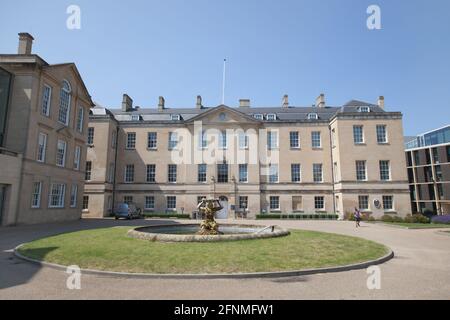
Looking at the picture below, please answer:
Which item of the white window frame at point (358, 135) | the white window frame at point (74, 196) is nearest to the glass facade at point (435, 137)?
the white window frame at point (358, 135)

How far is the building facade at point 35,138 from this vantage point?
21047mm

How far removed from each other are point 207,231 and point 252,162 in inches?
842

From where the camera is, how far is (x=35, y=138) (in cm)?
2280

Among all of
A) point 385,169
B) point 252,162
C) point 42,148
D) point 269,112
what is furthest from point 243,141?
point 42,148

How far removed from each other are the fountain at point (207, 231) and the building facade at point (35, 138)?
11748 mm

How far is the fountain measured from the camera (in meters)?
12.8

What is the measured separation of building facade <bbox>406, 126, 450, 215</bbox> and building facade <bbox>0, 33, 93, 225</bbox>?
5407cm

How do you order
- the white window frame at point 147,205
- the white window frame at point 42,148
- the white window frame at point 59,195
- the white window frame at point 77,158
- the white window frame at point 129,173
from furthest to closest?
the white window frame at point 129,173 < the white window frame at point 147,205 < the white window frame at point 77,158 < the white window frame at point 59,195 < the white window frame at point 42,148

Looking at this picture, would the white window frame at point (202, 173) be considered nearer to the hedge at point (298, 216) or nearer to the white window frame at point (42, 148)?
the hedge at point (298, 216)

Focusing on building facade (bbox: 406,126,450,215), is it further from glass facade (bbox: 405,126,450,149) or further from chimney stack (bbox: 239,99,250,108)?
chimney stack (bbox: 239,99,250,108)

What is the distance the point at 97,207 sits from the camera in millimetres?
33938

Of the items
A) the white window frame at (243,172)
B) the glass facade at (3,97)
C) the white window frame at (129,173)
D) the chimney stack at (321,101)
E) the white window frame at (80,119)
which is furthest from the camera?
the chimney stack at (321,101)

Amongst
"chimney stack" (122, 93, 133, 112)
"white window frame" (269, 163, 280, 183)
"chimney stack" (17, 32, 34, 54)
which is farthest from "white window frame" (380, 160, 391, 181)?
"chimney stack" (17, 32, 34, 54)
